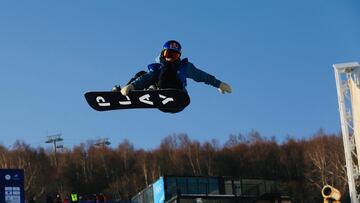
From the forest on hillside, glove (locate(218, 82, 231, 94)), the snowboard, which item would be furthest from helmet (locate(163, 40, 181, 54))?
the forest on hillside

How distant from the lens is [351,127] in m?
17.2

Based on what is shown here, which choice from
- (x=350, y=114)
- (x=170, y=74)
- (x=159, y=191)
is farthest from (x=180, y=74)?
(x=159, y=191)

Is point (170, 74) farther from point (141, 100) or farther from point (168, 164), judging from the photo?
point (168, 164)

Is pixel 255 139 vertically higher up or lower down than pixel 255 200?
higher up

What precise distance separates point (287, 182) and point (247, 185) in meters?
24.0

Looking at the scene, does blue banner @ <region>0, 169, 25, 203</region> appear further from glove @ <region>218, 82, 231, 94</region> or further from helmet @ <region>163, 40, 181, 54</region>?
helmet @ <region>163, 40, 181, 54</region>

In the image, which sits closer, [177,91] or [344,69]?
[177,91]

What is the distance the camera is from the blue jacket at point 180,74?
704 cm

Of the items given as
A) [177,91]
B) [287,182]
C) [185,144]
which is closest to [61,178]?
[185,144]

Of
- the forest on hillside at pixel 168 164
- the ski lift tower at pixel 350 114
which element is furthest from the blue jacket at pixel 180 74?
the forest on hillside at pixel 168 164

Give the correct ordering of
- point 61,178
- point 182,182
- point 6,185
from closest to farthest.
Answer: point 6,185 < point 182,182 < point 61,178

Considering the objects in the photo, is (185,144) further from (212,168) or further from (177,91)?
(177,91)

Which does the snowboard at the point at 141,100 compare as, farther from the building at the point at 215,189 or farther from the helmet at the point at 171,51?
the building at the point at 215,189

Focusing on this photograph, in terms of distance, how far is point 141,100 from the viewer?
22.4 ft
